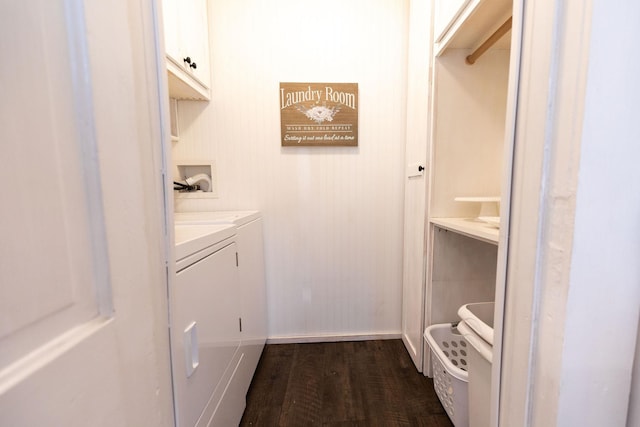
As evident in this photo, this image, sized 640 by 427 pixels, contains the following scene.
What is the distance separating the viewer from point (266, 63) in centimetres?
171

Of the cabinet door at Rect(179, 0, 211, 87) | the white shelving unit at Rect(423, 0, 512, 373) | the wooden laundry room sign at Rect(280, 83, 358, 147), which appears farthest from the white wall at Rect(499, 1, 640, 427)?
the cabinet door at Rect(179, 0, 211, 87)

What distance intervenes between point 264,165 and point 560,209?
1584 millimetres

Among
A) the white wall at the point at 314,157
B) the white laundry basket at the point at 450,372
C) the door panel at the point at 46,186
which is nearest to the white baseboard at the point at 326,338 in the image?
the white wall at the point at 314,157

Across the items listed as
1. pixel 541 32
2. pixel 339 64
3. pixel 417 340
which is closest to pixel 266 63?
Answer: pixel 339 64

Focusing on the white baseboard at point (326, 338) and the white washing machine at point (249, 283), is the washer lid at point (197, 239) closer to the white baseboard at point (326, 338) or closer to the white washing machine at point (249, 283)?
the white washing machine at point (249, 283)

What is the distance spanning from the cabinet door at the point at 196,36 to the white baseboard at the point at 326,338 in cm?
183

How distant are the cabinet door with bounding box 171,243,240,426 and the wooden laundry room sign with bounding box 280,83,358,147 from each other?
0.95 m

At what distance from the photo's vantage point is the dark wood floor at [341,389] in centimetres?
126

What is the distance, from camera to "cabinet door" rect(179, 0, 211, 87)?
1.36 metres

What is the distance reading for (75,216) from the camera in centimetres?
31

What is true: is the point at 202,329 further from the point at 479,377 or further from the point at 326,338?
the point at 326,338

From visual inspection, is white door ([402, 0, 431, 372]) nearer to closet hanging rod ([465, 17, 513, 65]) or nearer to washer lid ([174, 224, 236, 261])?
closet hanging rod ([465, 17, 513, 65])

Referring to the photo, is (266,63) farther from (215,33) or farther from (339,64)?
(339,64)

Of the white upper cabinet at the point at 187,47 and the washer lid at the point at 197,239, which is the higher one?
the white upper cabinet at the point at 187,47
